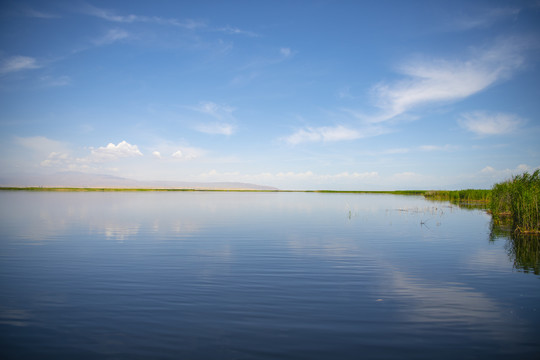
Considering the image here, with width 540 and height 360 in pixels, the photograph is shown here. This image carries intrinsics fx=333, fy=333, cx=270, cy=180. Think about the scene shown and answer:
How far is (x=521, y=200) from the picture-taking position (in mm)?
27266

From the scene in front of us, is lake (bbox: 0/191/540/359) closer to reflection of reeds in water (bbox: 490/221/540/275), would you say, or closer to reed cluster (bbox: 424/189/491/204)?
reflection of reeds in water (bbox: 490/221/540/275)

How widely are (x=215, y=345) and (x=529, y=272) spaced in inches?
581

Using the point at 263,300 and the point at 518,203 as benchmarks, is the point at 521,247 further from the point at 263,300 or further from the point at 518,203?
the point at 263,300

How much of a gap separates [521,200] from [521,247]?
27.0ft

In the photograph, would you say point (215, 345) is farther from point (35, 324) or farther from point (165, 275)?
point (165, 275)

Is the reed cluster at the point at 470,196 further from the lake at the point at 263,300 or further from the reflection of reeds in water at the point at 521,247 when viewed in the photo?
the lake at the point at 263,300

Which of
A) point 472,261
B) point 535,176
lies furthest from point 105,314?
point 535,176

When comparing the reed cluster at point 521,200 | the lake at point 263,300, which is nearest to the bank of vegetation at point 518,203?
the reed cluster at point 521,200

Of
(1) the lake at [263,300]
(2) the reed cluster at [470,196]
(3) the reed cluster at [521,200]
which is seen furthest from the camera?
(2) the reed cluster at [470,196]

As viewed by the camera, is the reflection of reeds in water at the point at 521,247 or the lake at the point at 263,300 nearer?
the lake at the point at 263,300

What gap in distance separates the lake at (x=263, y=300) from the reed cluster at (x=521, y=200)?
24.2 feet

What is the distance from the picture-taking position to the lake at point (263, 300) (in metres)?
7.51

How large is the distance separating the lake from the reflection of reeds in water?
25 centimetres

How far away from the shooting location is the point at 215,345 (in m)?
7.51
